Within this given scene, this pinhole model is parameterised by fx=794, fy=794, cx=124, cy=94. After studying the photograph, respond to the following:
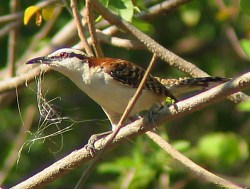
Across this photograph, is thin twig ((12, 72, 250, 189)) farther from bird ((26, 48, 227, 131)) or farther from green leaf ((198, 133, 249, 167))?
green leaf ((198, 133, 249, 167))

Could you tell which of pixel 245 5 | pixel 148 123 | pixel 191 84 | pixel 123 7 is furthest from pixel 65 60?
pixel 245 5

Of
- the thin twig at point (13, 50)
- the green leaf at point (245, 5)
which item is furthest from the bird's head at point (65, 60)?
the thin twig at point (13, 50)

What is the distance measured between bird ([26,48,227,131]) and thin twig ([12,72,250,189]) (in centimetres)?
57

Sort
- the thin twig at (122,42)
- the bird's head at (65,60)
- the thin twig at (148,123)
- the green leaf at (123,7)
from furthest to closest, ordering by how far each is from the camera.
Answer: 1. the thin twig at (122,42)
2. the bird's head at (65,60)
3. the green leaf at (123,7)
4. the thin twig at (148,123)

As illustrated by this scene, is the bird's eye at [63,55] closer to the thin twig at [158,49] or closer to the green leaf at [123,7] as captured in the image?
the thin twig at [158,49]

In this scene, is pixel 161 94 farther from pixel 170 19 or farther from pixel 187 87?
pixel 170 19

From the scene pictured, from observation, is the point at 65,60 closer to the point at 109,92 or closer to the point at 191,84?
the point at 109,92

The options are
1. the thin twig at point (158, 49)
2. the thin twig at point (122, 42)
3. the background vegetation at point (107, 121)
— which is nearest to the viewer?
the thin twig at point (158, 49)

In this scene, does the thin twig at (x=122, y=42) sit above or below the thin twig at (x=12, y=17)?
above

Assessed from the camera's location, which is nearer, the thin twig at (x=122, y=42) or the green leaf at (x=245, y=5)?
the green leaf at (x=245, y=5)

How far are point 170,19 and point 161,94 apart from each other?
14.3 ft

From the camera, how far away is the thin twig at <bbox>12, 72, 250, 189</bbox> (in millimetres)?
3660

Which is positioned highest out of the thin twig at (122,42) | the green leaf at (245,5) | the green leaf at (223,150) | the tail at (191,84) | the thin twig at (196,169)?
the green leaf at (245,5)

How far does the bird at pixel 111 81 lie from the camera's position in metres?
5.02
